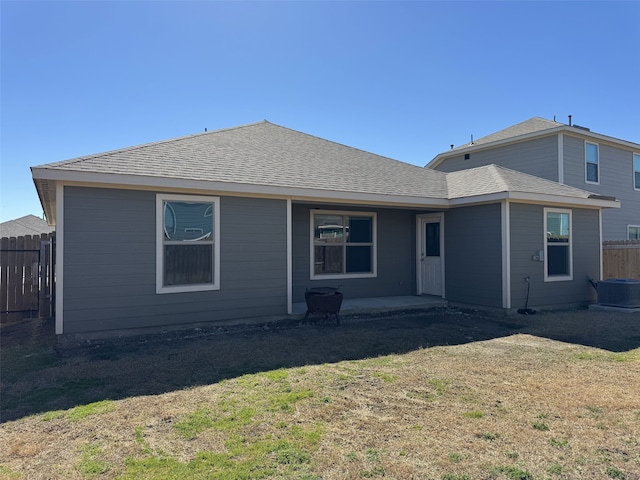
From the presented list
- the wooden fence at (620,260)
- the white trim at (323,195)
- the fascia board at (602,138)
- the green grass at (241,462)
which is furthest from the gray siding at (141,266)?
the fascia board at (602,138)

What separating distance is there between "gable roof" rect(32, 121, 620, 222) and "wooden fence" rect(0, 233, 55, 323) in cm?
110

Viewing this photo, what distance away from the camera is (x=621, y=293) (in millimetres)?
9656

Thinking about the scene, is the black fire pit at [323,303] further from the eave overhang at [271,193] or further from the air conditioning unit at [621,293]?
the air conditioning unit at [621,293]

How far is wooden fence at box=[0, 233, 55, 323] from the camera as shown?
8.59 meters

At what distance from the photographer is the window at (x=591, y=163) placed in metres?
14.3

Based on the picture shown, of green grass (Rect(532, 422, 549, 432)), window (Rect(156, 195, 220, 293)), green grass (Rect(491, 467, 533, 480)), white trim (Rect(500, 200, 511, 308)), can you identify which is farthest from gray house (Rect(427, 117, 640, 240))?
green grass (Rect(491, 467, 533, 480))

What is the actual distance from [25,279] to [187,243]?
4.34 meters

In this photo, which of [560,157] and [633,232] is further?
[633,232]

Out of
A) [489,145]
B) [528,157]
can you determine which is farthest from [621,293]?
[489,145]

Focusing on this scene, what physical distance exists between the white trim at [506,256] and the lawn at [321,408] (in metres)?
2.18

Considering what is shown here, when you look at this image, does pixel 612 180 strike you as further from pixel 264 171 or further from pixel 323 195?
pixel 264 171

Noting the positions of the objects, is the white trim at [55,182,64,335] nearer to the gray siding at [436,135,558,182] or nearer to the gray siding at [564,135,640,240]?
the gray siding at [436,135,558,182]

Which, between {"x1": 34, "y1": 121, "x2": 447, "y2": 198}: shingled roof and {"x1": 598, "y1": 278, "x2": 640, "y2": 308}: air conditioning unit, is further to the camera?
{"x1": 598, "y1": 278, "x2": 640, "y2": 308}: air conditioning unit

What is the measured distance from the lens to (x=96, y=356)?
5.63m
